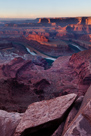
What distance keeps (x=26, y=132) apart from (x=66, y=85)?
13045 mm

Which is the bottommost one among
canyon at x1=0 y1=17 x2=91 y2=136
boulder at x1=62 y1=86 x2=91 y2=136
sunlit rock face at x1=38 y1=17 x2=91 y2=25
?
canyon at x1=0 y1=17 x2=91 y2=136

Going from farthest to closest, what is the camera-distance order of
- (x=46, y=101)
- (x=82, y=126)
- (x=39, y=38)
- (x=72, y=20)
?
(x=72, y=20), (x=39, y=38), (x=46, y=101), (x=82, y=126)

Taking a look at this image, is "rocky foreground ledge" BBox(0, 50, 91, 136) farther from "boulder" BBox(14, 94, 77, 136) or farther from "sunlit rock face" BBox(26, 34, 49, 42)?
"sunlit rock face" BBox(26, 34, 49, 42)

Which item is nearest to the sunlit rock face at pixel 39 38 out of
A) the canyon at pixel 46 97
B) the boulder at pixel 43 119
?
the canyon at pixel 46 97

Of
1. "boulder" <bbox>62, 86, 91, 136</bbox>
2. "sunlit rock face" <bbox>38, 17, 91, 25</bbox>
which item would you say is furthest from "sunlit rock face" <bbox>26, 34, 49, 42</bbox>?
"boulder" <bbox>62, 86, 91, 136</bbox>

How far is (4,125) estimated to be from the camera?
3.56 m

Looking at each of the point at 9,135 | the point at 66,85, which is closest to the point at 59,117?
the point at 9,135

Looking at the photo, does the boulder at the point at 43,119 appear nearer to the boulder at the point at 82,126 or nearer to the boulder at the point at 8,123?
the boulder at the point at 8,123

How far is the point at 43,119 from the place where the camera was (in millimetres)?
3408

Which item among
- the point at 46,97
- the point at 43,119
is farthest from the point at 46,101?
the point at 46,97

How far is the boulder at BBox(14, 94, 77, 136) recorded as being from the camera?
3.20m

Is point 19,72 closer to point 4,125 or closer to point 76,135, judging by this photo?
point 4,125

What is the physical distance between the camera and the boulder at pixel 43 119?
10.5 ft

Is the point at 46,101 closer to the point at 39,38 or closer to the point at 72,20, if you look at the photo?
the point at 39,38
